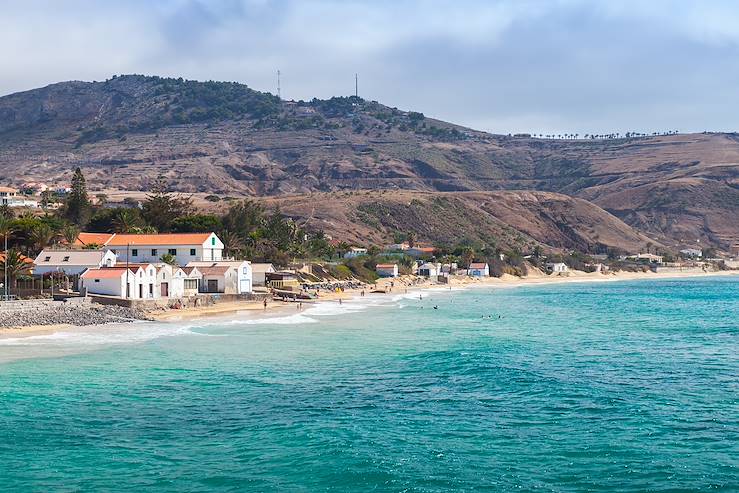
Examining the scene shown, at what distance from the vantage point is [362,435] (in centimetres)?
1844

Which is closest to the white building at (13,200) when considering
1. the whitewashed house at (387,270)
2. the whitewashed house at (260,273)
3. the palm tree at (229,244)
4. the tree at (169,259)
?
the palm tree at (229,244)

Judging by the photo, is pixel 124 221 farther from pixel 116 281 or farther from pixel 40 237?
pixel 116 281

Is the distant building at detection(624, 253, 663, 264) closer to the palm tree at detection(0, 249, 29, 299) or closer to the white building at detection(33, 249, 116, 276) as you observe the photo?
the white building at detection(33, 249, 116, 276)

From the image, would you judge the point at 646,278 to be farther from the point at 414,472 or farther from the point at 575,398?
the point at 414,472

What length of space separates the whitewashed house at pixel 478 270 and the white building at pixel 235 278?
5208 cm

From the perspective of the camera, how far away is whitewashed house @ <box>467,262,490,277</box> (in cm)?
10819

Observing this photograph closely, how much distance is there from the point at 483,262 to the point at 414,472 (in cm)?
9775

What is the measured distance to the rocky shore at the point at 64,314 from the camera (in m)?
37.8

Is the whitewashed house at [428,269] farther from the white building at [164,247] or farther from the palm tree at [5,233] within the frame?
the palm tree at [5,233]

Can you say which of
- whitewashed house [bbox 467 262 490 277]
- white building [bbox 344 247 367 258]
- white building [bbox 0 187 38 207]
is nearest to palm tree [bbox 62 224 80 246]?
white building [bbox 344 247 367 258]

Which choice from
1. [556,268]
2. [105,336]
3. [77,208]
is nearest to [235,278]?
[105,336]

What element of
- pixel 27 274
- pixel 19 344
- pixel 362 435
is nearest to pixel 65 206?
pixel 27 274

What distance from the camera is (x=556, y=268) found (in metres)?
125

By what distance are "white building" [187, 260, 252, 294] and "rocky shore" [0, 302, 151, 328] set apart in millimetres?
13194
